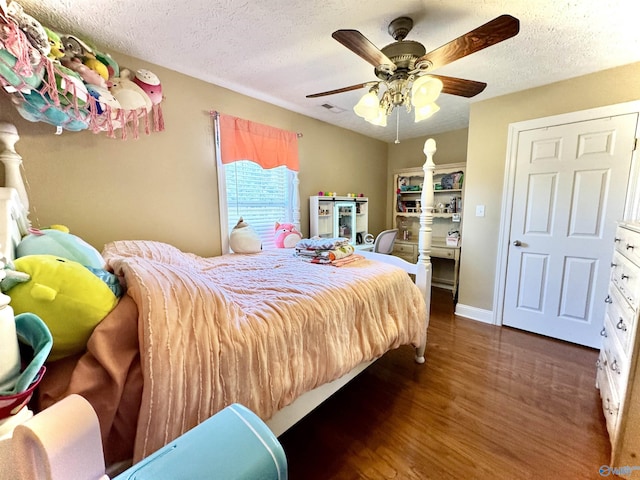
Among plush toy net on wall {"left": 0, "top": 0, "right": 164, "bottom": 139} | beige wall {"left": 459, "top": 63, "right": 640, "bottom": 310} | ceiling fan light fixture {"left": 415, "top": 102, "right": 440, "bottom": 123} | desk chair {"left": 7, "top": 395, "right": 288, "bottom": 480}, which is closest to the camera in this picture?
desk chair {"left": 7, "top": 395, "right": 288, "bottom": 480}

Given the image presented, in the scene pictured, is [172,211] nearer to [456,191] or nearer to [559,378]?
[559,378]

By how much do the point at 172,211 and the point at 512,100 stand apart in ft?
11.1

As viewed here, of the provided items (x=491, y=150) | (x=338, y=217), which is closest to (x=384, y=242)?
(x=338, y=217)

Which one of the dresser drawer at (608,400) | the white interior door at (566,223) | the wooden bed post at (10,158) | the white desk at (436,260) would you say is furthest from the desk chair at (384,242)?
the wooden bed post at (10,158)

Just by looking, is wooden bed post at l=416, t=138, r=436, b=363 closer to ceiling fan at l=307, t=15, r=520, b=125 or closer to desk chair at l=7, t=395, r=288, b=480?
ceiling fan at l=307, t=15, r=520, b=125

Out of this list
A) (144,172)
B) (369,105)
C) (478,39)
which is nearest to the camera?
(478,39)

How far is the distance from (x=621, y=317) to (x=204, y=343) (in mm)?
2063

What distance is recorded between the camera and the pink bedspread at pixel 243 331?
2.69 feet

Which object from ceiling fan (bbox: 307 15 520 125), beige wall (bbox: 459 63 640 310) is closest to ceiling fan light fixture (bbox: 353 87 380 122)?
ceiling fan (bbox: 307 15 520 125)

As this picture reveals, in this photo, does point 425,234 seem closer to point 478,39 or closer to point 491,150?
point 478,39

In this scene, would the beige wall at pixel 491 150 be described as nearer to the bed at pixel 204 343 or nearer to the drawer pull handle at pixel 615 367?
the drawer pull handle at pixel 615 367

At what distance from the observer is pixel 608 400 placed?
1.45 m

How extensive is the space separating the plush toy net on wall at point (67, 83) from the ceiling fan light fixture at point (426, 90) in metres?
1.81

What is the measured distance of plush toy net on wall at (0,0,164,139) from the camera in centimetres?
109
